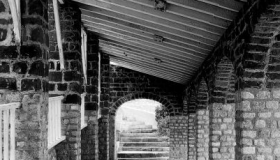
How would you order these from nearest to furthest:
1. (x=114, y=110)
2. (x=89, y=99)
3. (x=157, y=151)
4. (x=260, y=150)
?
(x=260, y=150) → (x=89, y=99) → (x=114, y=110) → (x=157, y=151)

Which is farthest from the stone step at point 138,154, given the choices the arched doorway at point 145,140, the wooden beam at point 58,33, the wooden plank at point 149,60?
the wooden beam at point 58,33

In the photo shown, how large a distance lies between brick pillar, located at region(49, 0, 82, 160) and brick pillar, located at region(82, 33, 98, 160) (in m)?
1.67

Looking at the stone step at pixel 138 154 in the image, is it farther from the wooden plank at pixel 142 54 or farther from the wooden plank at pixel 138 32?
the wooden plank at pixel 138 32

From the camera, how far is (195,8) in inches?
171

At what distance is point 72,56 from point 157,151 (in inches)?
329

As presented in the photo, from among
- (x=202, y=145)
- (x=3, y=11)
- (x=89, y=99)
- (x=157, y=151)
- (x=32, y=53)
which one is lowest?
(x=157, y=151)

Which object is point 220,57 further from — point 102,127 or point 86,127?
point 102,127

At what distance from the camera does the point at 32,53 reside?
3500mm

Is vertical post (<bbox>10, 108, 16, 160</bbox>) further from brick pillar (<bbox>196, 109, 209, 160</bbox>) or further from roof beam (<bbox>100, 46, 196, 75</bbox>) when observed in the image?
brick pillar (<bbox>196, 109, 209, 160</bbox>)

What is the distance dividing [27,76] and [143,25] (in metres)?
2.69

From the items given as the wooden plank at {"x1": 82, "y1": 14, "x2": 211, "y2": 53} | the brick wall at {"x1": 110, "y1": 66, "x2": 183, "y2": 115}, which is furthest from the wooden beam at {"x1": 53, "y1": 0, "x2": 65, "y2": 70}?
the brick wall at {"x1": 110, "y1": 66, "x2": 183, "y2": 115}

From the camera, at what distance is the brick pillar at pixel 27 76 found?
339 cm

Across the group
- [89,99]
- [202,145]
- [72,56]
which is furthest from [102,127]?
[72,56]

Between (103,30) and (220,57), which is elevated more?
(103,30)
